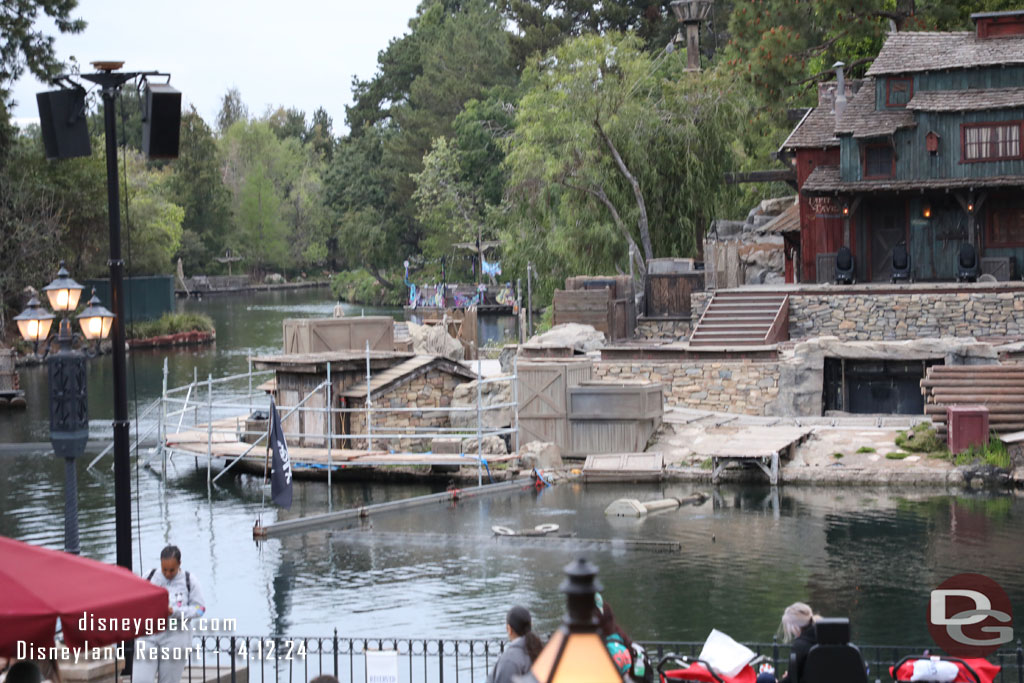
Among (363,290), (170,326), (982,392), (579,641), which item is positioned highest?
(363,290)

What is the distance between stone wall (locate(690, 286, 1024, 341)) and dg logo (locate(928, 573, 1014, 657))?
569 inches

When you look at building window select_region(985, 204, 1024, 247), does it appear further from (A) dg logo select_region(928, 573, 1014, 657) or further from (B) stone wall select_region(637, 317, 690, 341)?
(A) dg logo select_region(928, 573, 1014, 657)

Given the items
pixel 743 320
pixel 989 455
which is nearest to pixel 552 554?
A: pixel 989 455

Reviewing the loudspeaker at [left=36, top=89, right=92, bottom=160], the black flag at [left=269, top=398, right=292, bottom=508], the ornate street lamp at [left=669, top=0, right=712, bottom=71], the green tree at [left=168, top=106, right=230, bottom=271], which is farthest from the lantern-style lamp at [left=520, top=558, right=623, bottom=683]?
the green tree at [left=168, top=106, right=230, bottom=271]

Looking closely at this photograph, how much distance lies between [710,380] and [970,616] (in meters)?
14.4

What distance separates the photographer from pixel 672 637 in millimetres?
17312

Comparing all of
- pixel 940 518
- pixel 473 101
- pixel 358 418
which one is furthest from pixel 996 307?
pixel 473 101

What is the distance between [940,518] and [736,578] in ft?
18.2

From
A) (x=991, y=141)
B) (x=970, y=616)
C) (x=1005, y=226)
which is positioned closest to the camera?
(x=970, y=616)

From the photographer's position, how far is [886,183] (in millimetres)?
36219

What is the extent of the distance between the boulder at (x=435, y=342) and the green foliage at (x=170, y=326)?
2701 cm

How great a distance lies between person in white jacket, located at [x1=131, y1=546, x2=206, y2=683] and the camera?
11.7 meters

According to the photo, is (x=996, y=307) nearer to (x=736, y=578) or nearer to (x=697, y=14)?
(x=736, y=578)

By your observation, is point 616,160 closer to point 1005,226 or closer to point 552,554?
point 1005,226
